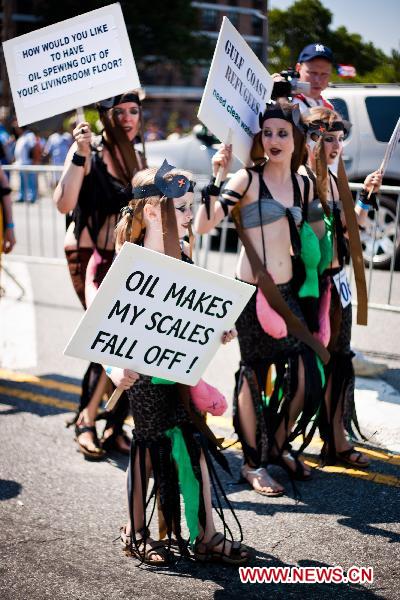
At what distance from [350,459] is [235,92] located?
6.82 feet

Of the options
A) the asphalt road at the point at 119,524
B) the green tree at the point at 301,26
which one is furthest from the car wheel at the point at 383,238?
the asphalt road at the point at 119,524

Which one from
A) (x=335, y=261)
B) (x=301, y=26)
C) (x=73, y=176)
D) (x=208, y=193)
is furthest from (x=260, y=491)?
(x=301, y=26)

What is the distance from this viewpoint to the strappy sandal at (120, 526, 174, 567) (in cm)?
340

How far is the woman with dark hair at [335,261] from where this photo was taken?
4.30m

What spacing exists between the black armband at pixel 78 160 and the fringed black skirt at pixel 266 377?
119 cm

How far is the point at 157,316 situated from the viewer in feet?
10.1

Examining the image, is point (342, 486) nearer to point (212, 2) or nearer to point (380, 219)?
point (380, 219)

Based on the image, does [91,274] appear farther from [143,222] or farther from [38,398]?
[38,398]

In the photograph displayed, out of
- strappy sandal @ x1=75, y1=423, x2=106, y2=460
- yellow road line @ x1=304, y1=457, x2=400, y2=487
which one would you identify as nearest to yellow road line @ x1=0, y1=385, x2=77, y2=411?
strappy sandal @ x1=75, y1=423, x2=106, y2=460

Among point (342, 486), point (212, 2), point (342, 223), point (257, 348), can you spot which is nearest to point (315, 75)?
point (342, 223)

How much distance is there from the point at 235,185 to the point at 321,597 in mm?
1998

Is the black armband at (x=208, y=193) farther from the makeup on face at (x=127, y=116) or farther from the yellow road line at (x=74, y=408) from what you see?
the yellow road line at (x=74, y=408)

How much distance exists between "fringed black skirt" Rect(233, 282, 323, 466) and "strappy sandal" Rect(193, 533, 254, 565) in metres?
0.82

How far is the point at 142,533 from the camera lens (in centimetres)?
346
